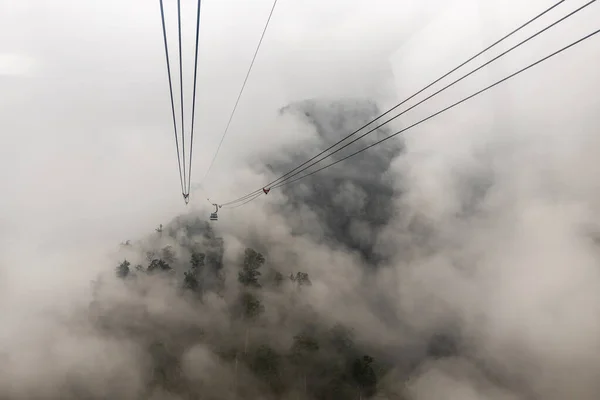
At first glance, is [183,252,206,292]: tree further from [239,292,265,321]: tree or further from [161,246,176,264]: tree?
[239,292,265,321]: tree

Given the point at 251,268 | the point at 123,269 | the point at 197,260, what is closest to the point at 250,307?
the point at 251,268

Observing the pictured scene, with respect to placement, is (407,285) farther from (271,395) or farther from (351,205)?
(271,395)

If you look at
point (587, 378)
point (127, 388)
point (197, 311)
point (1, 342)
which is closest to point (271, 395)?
point (197, 311)

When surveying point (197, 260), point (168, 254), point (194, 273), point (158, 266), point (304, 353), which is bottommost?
point (304, 353)

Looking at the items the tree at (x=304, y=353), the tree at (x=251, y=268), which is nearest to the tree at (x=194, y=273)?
the tree at (x=251, y=268)

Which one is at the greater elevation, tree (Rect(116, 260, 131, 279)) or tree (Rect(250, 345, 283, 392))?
tree (Rect(116, 260, 131, 279))

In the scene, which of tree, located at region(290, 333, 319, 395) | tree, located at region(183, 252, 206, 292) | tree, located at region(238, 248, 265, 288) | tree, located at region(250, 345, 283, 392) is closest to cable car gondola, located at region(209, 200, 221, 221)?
tree, located at region(238, 248, 265, 288)

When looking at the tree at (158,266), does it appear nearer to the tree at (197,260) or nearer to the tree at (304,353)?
the tree at (197,260)

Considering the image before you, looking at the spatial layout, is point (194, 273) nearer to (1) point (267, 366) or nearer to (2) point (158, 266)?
(2) point (158, 266)

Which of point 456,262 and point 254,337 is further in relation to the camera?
point 254,337
